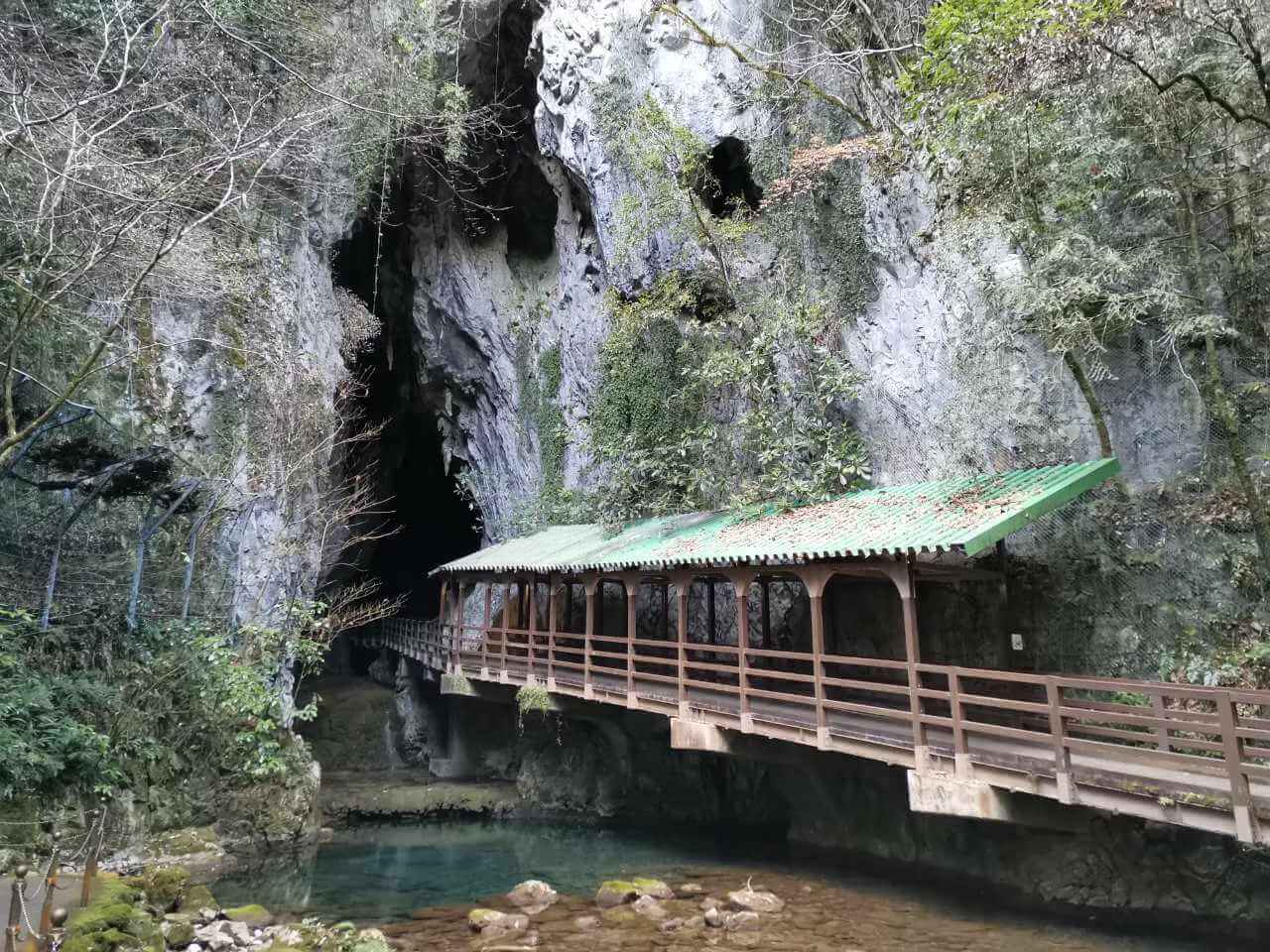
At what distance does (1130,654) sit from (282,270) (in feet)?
60.7

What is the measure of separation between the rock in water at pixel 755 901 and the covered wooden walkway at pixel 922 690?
1.95 meters

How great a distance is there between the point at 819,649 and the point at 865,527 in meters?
1.68

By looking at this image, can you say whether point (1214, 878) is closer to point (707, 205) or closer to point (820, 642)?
point (820, 642)

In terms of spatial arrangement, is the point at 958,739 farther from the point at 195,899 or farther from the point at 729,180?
the point at 729,180

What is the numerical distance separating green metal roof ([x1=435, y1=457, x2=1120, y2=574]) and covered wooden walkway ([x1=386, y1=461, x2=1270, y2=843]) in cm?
4

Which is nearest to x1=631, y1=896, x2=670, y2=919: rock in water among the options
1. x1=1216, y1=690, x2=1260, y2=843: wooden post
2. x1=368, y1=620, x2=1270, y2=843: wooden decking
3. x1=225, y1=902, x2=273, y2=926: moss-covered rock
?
x1=368, y1=620, x2=1270, y2=843: wooden decking

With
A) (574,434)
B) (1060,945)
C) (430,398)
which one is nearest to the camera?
(1060,945)

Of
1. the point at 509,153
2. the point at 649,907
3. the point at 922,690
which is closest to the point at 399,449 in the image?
the point at 509,153

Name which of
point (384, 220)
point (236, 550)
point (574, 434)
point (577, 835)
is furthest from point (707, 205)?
point (577, 835)

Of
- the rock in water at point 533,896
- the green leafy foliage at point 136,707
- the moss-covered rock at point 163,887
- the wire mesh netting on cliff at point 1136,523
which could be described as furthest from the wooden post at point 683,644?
the moss-covered rock at point 163,887

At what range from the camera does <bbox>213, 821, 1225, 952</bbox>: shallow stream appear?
8.63 m

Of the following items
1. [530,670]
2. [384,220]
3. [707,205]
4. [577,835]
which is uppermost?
[384,220]

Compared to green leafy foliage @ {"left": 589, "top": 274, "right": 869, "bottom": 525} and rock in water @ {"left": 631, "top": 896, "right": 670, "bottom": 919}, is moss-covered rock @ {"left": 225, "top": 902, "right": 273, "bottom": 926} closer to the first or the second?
rock in water @ {"left": 631, "top": 896, "right": 670, "bottom": 919}

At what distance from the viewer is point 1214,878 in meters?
8.42
